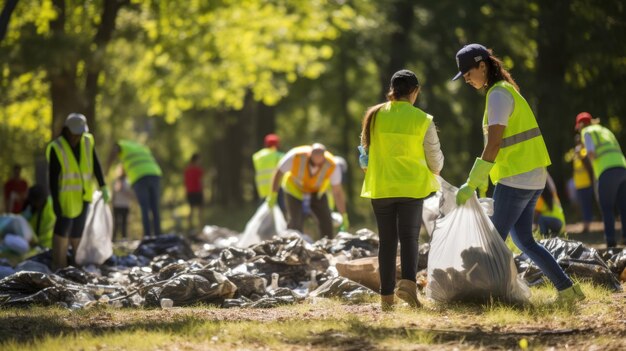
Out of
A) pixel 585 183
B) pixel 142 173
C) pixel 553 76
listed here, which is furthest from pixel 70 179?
pixel 553 76

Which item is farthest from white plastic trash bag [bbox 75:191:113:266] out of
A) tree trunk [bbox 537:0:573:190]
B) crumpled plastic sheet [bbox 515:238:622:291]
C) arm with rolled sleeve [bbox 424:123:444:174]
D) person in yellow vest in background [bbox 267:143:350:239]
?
tree trunk [bbox 537:0:573:190]

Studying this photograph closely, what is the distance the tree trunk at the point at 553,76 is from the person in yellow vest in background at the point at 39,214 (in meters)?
8.97

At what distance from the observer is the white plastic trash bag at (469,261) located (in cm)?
765

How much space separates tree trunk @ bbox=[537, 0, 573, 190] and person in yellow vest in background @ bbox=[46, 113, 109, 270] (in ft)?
33.1

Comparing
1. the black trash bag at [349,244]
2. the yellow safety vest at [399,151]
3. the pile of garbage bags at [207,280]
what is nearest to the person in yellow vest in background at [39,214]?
the pile of garbage bags at [207,280]

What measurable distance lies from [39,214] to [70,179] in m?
3.99

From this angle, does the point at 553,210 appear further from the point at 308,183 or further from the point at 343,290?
the point at 343,290

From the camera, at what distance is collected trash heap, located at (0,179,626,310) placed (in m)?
7.75

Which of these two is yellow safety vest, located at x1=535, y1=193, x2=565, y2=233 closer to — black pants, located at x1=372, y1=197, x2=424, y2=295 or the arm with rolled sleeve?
the arm with rolled sleeve

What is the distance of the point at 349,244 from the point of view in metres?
11.1

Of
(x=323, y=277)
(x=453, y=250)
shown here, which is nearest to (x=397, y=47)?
(x=323, y=277)

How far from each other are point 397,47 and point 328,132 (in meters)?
10.6

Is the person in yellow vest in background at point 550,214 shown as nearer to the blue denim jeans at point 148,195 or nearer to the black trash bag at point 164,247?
the black trash bag at point 164,247

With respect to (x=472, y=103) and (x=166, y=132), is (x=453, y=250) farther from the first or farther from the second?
(x=166, y=132)
